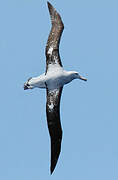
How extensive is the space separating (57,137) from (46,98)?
2.56m

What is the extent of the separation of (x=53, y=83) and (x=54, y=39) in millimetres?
3449

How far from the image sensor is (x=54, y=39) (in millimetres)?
38156

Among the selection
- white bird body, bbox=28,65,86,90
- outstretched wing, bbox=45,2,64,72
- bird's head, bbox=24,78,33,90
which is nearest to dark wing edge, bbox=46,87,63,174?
white bird body, bbox=28,65,86,90

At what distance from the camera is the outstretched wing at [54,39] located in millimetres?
37031

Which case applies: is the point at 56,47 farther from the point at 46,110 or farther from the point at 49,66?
the point at 46,110

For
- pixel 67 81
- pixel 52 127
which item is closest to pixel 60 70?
pixel 67 81

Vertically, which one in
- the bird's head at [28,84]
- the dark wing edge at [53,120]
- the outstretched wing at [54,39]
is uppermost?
the outstretched wing at [54,39]

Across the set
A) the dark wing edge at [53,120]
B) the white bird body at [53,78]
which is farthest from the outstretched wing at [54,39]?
the dark wing edge at [53,120]

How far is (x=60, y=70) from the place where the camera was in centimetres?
3612

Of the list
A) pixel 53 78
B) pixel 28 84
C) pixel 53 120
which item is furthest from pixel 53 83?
pixel 53 120

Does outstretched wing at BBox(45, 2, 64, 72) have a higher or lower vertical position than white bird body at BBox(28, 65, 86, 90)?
higher

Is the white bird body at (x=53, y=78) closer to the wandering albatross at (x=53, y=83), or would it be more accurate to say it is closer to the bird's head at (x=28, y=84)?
the wandering albatross at (x=53, y=83)

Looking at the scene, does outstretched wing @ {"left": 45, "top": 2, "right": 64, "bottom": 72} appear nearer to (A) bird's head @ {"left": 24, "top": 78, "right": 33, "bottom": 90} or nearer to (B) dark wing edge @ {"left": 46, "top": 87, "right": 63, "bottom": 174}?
(A) bird's head @ {"left": 24, "top": 78, "right": 33, "bottom": 90}

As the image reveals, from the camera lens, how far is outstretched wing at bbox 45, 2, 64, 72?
37031 millimetres
